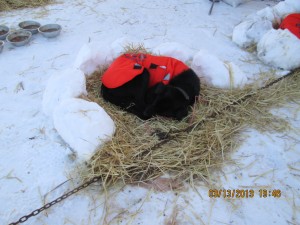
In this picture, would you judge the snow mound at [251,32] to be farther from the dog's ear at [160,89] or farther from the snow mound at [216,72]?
the dog's ear at [160,89]

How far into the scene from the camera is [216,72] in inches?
114

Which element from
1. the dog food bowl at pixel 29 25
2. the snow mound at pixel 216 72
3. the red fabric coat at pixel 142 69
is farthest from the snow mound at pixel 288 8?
the dog food bowl at pixel 29 25

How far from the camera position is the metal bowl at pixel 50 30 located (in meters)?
3.67

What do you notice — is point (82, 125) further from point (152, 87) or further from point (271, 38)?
point (271, 38)

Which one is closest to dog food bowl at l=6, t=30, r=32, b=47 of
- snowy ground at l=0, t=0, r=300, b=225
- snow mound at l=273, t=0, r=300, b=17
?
snowy ground at l=0, t=0, r=300, b=225

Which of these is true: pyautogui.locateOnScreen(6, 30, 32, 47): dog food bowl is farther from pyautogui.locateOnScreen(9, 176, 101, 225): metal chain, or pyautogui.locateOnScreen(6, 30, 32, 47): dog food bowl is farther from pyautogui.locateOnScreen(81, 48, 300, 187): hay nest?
pyautogui.locateOnScreen(9, 176, 101, 225): metal chain

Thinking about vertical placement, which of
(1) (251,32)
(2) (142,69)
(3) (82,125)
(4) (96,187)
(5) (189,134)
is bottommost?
(4) (96,187)

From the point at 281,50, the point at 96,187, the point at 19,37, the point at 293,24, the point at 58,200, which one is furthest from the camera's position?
the point at 19,37

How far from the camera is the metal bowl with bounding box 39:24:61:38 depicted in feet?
12.0

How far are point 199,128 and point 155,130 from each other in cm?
38

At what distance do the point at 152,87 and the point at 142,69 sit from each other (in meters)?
0.18

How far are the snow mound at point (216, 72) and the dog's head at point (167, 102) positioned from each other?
584 millimetres

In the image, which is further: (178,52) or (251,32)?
(251,32)

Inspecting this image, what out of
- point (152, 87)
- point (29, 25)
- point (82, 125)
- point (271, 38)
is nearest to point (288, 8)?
point (271, 38)
